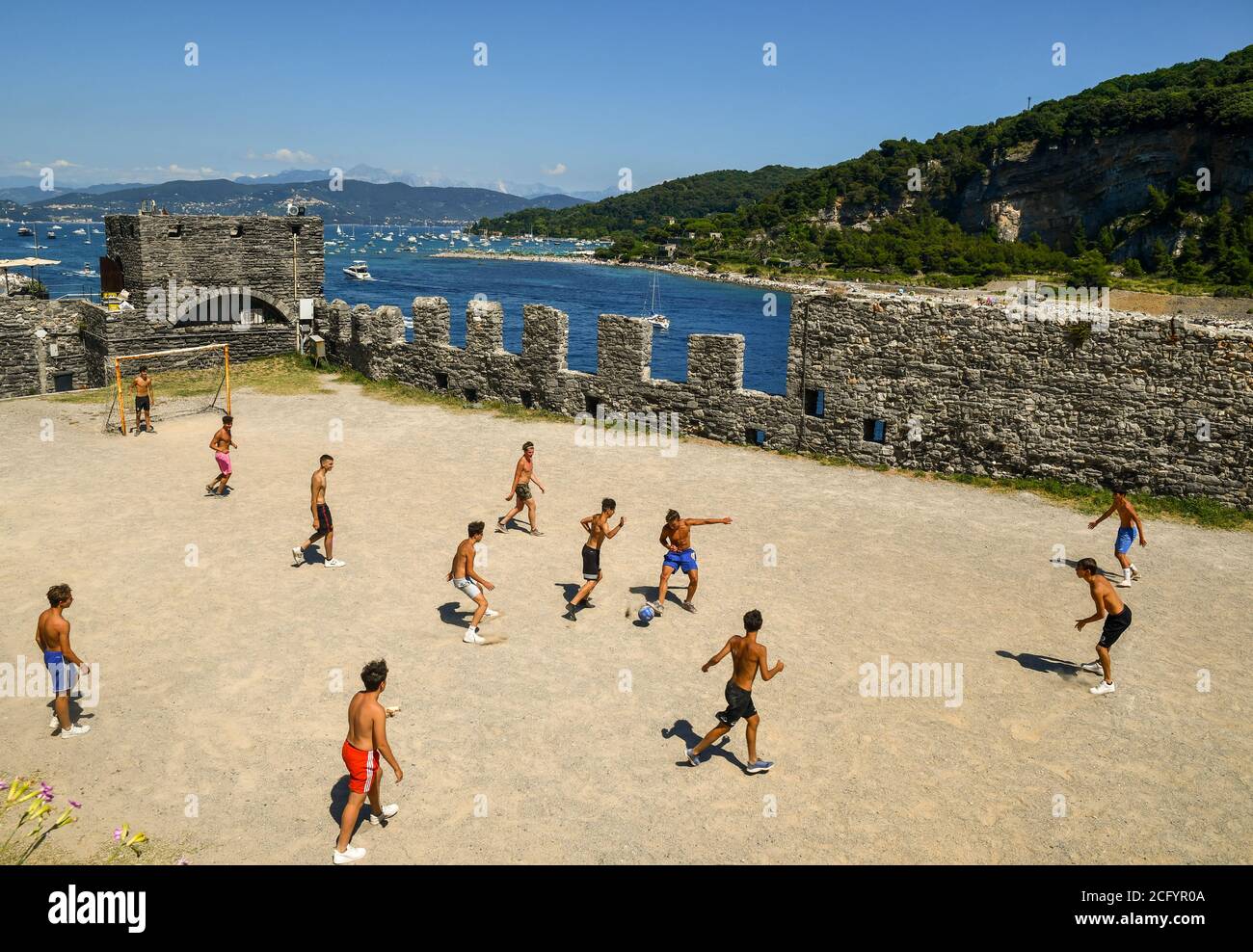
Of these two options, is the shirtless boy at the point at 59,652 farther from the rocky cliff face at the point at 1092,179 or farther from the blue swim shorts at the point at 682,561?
the rocky cliff face at the point at 1092,179

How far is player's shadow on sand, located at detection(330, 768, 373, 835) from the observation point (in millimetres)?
7820

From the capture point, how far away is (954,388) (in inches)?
723

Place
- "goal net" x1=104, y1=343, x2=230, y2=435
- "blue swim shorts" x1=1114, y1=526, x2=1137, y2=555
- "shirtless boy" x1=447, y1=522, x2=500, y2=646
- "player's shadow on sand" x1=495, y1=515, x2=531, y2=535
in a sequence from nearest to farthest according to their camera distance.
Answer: "shirtless boy" x1=447, y1=522, x2=500, y2=646, "blue swim shorts" x1=1114, y1=526, x2=1137, y2=555, "player's shadow on sand" x1=495, y1=515, x2=531, y2=535, "goal net" x1=104, y1=343, x2=230, y2=435

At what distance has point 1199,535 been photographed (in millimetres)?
15438

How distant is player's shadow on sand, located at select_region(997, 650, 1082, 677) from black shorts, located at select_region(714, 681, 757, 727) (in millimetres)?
4310

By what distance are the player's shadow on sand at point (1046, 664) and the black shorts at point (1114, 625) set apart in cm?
58

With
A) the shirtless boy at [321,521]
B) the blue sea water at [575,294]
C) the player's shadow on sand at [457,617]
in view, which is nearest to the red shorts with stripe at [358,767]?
the player's shadow on sand at [457,617]

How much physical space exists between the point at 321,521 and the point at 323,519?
0.17ft

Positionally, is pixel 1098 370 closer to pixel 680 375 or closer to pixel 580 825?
pixel 580 825

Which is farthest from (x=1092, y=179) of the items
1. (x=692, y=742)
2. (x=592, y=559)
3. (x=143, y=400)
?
(x=692, y=742)

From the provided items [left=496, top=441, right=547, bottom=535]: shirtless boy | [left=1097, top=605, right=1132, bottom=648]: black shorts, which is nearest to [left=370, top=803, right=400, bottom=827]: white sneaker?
[left=496, top=441, right=547, bottom=535]: shirtless boy

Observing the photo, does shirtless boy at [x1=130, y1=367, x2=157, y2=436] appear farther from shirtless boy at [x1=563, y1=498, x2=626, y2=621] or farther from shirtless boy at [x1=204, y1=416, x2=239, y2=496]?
shirtless boy at [x1=563, y1=498, x2=626, y2=621]

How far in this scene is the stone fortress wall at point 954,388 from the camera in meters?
16.3
